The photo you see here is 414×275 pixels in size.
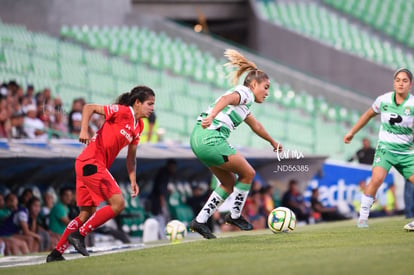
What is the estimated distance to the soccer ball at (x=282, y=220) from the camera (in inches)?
495

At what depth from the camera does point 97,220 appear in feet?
33.8

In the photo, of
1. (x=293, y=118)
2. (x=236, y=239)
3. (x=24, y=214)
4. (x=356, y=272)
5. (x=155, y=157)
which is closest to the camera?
(x=356, y=272)

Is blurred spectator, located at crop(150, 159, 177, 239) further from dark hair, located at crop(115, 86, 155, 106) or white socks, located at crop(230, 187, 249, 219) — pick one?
dark hair, located at crop(115, 86, 155, 106)

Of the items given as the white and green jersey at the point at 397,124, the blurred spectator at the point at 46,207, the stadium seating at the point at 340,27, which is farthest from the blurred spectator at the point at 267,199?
the stadium seating at the point at 340,27

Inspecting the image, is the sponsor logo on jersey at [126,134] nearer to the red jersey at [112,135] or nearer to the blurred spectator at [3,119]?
the red jersey at [112,135]

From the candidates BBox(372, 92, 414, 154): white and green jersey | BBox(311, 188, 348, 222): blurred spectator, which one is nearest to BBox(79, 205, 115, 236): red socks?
BBox(372, 92, 414, 154): white and green jersey

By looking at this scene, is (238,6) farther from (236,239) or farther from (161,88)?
(236,239)

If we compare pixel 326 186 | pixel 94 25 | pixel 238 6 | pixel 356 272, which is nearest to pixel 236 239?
pixel 356 272

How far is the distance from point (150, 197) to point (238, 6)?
21.2m

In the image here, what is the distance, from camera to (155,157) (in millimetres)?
A: 18125

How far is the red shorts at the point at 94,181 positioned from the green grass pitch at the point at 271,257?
72cm

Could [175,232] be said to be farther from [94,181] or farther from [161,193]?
[161,193]

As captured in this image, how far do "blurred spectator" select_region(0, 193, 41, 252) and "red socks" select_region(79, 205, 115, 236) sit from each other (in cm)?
584

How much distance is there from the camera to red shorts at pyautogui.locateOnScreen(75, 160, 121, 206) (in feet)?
33.9
